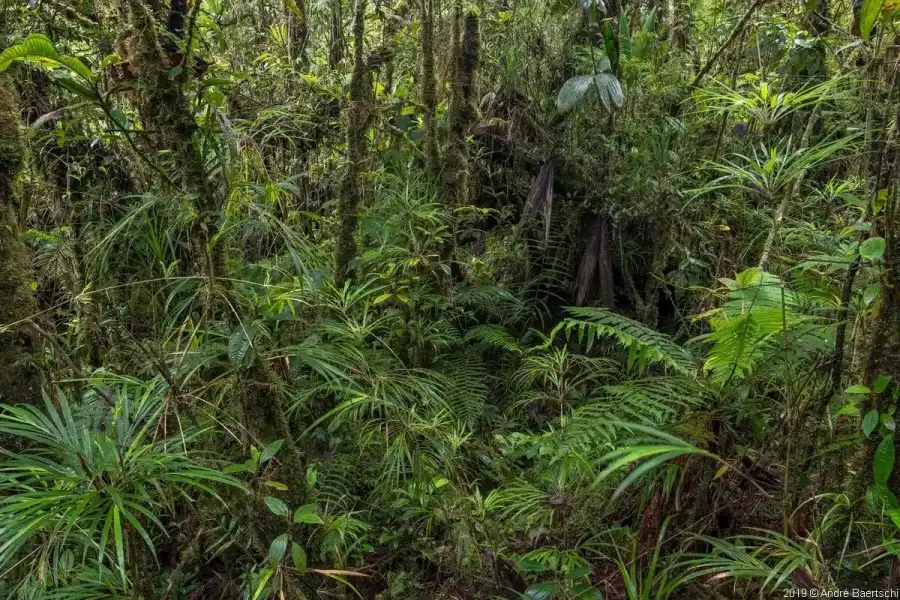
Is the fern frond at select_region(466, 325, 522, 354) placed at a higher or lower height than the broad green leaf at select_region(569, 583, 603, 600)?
higher

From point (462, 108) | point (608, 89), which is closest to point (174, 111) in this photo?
point (462, 108)

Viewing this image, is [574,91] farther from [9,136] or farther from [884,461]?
[9,136]

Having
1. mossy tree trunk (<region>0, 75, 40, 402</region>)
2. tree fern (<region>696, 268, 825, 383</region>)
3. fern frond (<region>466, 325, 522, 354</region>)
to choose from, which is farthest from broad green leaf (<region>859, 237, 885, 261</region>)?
mossy tree trunk (<region>0, 75, 40, 402</region>)

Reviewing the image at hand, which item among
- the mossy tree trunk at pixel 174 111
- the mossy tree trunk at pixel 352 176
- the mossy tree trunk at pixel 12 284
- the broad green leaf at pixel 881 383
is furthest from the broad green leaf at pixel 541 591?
the mossy tree trunk at pixel 352 176

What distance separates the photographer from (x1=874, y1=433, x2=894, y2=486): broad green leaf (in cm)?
126

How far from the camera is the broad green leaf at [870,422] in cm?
127

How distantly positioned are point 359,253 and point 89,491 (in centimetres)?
189

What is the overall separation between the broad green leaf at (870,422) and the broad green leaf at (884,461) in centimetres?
4

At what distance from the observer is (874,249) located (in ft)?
4.09

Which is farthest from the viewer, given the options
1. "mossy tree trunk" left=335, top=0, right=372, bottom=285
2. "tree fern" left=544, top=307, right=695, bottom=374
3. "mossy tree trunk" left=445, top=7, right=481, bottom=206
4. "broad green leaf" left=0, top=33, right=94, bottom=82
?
"mossy tree trunk" left=445, top=7, right=481, bottom=206

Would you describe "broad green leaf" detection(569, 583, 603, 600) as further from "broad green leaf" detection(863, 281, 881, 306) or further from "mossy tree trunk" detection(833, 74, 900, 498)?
"broad green leaf" detection(863, 281, 881, 306)

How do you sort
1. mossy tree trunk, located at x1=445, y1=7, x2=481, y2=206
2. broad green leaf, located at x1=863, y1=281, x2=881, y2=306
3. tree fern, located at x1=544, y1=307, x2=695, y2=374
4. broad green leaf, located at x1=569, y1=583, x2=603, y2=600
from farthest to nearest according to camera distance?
mossy tree trunk, located at x1=445, y1=7, x2=481, y2=206 → tree fern, located at x1=544, y1=307, x2=695, y2=374 → broad green leaf, located at x1=569, y1=583, x2=603, y2=600 → broad green leaf, located at x1=863, y1=281, x2=881, y2=306

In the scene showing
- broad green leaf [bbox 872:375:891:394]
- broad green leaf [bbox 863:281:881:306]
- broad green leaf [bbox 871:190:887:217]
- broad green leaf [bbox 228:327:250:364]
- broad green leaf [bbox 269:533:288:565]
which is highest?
broad green leaf [bbox 871:190:887:217]

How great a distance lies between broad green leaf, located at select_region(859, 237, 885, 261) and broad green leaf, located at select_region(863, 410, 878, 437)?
1.20 feet
